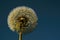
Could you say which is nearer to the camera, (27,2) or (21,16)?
(21,16)

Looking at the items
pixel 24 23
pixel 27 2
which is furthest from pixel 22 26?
pixel 27 2

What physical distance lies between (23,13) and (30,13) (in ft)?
0.15

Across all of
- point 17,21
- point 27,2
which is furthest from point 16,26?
point 27,2

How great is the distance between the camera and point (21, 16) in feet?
2.92

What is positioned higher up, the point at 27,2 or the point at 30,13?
the point at 27,2

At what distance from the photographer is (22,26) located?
880 millimetres

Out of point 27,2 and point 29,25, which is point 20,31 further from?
point 27,2

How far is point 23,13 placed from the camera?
897 millimetres

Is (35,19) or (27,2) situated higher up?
(27,2)

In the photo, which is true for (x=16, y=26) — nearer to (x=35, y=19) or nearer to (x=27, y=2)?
(x=35, y=19)

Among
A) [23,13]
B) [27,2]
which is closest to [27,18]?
[23,13]

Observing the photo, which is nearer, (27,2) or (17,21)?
(17,21)

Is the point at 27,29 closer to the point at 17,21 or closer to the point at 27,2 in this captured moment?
the point at 17,21

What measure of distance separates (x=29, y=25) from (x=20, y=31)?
1.9 inches
